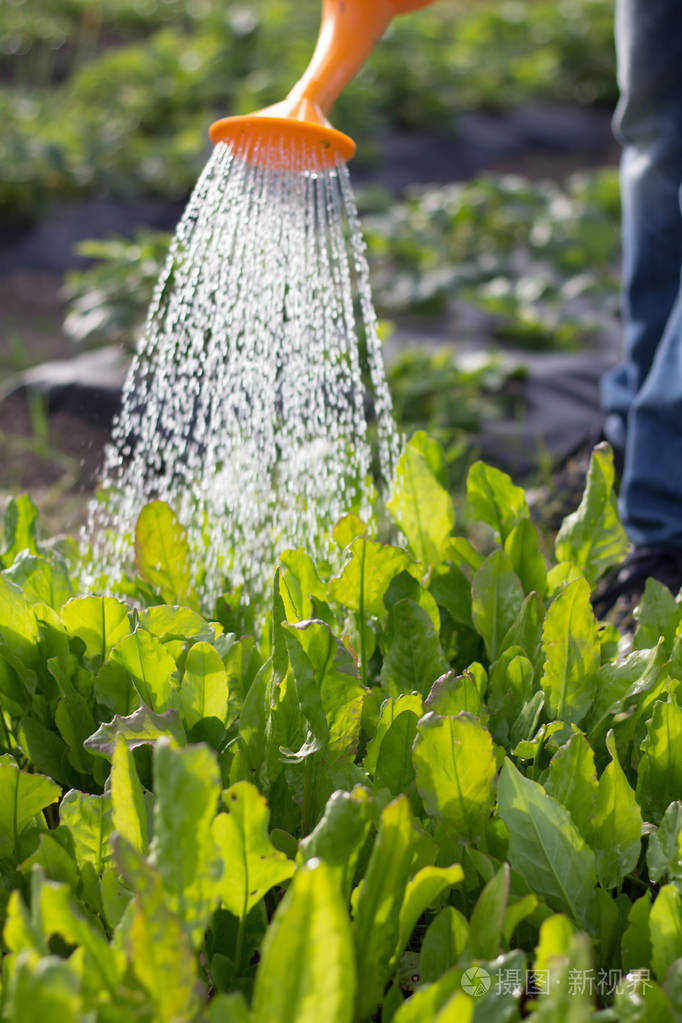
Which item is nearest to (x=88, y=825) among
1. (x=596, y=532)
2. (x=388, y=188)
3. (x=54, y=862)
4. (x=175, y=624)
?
(x=54, y=862)

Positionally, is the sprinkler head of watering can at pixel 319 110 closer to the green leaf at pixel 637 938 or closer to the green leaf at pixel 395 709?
the green leaf at pixel 395 709

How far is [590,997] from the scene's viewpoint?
0.90 metres

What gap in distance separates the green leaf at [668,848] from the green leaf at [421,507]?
1.87 ft

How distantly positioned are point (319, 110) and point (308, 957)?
1.21 meters

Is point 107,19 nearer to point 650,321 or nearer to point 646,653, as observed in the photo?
point 650,321

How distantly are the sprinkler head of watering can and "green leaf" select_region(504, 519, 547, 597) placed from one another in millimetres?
603

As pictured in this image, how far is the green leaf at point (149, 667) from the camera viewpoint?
1137mm

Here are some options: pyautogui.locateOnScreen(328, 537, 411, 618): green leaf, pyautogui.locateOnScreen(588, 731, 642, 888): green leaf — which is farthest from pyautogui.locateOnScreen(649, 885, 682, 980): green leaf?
pyautogui.locateOnScreen(328, 537, 411, 618): green leaf

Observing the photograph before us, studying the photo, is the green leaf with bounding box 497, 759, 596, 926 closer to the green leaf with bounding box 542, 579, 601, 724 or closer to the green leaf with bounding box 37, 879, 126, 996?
the green leaf with bounding box 542, 579, 601, 724

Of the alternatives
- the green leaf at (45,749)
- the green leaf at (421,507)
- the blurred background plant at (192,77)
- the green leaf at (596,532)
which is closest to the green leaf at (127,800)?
the green leaf at (45,749)

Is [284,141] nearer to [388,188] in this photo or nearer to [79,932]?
[79,932]

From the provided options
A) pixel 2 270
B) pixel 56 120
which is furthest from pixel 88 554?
pixel 56 120

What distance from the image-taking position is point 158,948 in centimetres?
73

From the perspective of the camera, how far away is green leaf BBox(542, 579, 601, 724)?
1.18 m
